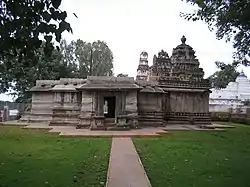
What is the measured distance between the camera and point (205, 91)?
1214 inches

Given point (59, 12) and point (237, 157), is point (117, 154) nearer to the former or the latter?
point (237, 157)

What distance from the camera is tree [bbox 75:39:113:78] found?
62312mm

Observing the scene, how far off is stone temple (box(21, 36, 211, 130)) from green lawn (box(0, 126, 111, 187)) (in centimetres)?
951

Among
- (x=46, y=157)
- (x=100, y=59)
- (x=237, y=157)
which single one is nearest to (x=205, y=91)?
(x=237, y=157)

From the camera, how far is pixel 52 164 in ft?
33.2

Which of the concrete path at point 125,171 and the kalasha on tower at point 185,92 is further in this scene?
the kalasha on tower at point 185,92

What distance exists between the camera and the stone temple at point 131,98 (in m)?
24.3

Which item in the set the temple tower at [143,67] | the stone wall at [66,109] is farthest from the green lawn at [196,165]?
the temple tower at [143,67]

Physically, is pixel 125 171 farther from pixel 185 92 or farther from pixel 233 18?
pixel 185 92

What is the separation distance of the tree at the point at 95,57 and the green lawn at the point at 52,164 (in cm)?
4720

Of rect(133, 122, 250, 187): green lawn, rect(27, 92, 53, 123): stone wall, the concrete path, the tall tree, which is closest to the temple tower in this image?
rect(27, 92, 53, 123): stone wall

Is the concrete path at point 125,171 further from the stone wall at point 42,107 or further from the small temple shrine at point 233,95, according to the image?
the small temple shrine at point 233,95

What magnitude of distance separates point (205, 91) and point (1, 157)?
22566mm

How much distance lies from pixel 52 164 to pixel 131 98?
15.0 meters
